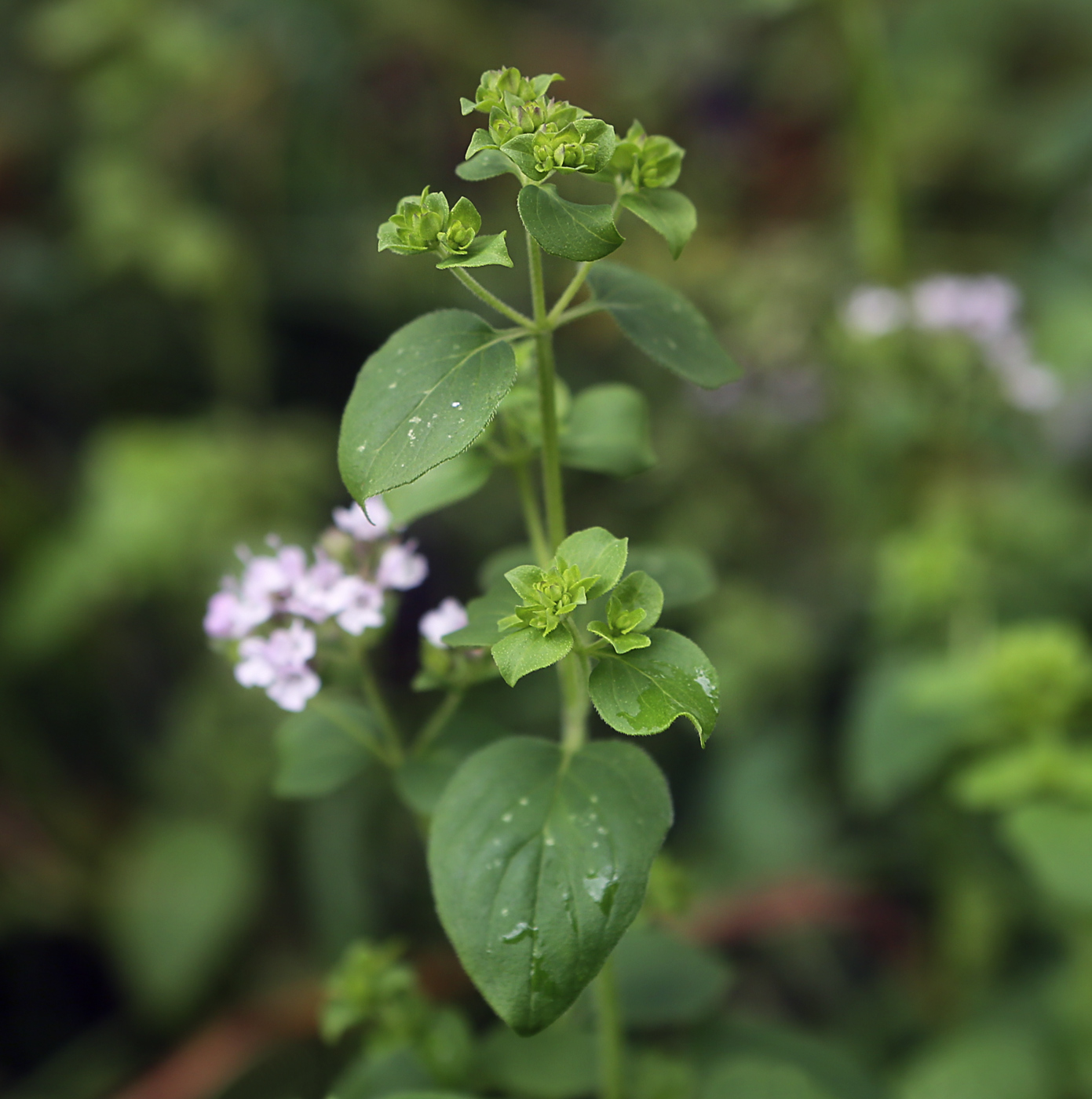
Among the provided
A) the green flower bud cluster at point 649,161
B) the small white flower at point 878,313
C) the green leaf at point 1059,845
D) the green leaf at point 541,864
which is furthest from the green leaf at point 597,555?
the small white flower at point 878,313

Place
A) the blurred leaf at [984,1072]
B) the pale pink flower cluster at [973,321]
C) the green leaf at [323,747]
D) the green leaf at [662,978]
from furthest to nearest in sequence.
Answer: the pale pink flower cluster at [973,321]
the blurred leaf at [984,1072]
the green leaf at [662,978]
the green leaf at [323,747]

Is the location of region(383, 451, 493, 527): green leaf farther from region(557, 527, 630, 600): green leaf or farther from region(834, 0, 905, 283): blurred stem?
region(834, 0, 905, 283): blurred stem

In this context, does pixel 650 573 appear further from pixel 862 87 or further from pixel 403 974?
pixel 862 87

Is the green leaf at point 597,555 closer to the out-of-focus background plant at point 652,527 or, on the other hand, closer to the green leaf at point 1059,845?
the out-of-focus background plant at point 652,527

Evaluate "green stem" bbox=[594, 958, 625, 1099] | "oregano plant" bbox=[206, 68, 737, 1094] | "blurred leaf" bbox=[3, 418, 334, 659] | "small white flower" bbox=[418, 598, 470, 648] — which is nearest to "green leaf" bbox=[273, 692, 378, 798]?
"oregano plant" bbox=[206, 68, 737, 1094]

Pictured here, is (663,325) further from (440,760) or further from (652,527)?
(652,527)

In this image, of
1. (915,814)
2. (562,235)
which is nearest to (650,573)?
(562,235)
